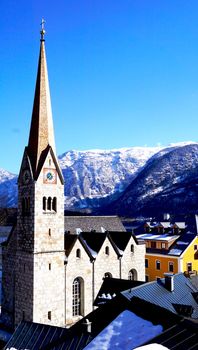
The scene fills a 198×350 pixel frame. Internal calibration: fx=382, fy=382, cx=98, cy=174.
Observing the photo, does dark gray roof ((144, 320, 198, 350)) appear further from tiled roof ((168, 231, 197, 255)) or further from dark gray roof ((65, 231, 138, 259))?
tiled roof ((168, 231, 197, 255))

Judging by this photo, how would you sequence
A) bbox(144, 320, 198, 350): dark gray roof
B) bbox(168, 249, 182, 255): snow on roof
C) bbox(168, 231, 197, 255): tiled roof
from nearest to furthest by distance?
bbox(144, 320, 198, 350): dark gray roof → bbox(168, 249, 182, 255): snow on roof → bbox(168, 231, 197, 255): tiled roof

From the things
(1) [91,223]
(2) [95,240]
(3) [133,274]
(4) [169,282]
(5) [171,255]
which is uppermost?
(1) [91,223]

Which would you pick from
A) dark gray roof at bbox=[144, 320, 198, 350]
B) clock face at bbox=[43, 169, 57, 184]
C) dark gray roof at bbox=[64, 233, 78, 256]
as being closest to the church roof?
clock face at bbox=[43, 169, 57, 184]

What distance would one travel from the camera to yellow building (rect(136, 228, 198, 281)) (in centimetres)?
5775

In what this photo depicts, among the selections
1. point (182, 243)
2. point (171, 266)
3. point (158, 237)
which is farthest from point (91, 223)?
point (158, 237)

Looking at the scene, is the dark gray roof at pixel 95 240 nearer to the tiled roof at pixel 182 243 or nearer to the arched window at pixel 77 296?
the arched window at pixel 77 296

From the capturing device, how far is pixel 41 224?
37.2 m

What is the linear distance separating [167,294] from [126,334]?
1173 cm

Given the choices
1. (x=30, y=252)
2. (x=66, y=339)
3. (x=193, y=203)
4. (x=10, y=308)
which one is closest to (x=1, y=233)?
(x=10, y=308)

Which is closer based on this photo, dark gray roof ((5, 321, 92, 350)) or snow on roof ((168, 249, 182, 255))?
dark gray roof ((5, 321, 92, 350))

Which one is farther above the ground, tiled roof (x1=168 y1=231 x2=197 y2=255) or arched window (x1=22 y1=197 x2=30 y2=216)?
arched window (x1=22 y1=197 x2=30 y2=216)

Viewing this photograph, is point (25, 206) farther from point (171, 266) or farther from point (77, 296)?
point (171, 266)

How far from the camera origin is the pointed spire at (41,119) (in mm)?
38500

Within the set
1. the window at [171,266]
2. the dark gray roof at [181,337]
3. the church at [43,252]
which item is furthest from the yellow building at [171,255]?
the dark gray roof at [181,337]
